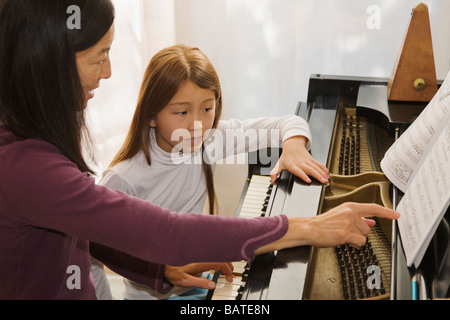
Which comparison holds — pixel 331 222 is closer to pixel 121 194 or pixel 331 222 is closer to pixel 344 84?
pixel 121 194

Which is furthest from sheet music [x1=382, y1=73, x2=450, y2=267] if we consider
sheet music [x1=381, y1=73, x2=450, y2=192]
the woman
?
the woman

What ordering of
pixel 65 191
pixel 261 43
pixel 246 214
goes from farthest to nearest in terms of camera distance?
1. pixel 261 43
2. pixel 246 214
3. pixel 65 191

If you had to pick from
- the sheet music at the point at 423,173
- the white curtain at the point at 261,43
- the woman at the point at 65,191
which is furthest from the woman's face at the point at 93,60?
the white curtain at the point at 261,43

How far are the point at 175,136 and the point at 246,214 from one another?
0.34 metres

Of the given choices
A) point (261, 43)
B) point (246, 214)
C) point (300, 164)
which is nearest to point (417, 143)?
point (300, 164)

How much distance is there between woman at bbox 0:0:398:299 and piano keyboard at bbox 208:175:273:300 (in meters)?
0.21

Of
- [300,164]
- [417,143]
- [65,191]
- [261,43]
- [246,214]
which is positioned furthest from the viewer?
[261,43]

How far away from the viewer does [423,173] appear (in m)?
1.13

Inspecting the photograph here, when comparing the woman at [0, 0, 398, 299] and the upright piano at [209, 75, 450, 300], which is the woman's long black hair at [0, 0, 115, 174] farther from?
the upright piano at [209, 75, 450, 300]

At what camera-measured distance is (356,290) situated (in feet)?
3.71

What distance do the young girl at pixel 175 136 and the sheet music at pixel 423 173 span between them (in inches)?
9.2

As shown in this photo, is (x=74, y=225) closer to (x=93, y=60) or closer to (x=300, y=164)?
(x=93, y=60)

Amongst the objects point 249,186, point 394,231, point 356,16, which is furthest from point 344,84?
point 394,231
